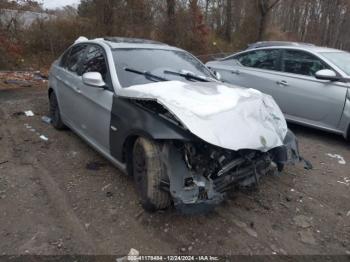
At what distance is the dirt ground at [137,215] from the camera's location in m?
3.12

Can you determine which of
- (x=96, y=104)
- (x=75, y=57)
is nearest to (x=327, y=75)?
(x=96, y=104)

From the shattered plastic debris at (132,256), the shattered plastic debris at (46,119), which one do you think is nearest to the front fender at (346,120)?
the shattered plastic debris at (132,256)

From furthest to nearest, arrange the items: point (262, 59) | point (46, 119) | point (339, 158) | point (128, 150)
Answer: point (262, 59) < point (46, 119) < point (339, 158) < point (128, 150)

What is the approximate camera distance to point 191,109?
3260 mm

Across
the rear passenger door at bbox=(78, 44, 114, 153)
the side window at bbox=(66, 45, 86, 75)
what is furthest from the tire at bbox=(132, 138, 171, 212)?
the side window at bbox=(66, 45, 86, 75)

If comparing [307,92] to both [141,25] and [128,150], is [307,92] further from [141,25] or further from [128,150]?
[141,25]

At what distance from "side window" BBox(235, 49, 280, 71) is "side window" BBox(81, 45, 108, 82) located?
11.4 feet

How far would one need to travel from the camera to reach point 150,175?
332cm

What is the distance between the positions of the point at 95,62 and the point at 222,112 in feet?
6.96

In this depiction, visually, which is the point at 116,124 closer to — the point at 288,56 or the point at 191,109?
the point at 191,109

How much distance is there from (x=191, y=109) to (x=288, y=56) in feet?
13.1

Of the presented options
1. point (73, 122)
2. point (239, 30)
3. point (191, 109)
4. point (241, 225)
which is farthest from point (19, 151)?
point (239, 30)

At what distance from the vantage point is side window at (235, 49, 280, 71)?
22.1 ft

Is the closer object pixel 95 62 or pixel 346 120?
pixel 95 62
